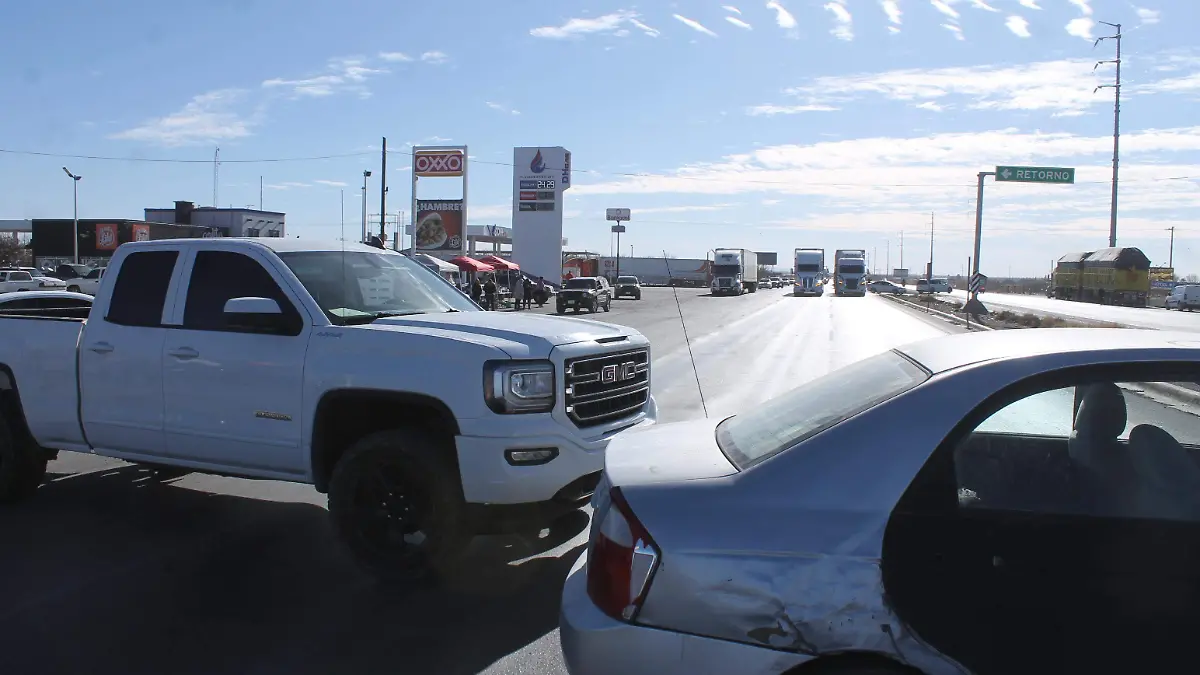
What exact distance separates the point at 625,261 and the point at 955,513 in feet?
492

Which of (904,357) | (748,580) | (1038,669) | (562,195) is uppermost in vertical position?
(562,195)

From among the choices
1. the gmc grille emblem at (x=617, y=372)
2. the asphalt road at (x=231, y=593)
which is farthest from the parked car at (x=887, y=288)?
the asphalt road at (x=231, y=593)

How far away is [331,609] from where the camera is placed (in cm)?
509

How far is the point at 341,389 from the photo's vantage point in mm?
5461

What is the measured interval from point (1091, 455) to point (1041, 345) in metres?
0.46

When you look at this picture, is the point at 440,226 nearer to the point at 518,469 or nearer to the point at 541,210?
the point at 541,210

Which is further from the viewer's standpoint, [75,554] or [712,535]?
[75,554]

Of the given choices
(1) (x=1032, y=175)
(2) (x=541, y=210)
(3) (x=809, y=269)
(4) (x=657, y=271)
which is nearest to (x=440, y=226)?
(2) (x=541, y=210)

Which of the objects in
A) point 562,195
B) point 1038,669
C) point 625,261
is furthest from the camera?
point 625,261

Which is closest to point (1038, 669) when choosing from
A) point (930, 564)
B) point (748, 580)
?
point (930, 564)

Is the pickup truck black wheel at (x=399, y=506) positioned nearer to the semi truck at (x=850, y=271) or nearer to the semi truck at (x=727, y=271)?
the semi truck at (x=727, y=271)

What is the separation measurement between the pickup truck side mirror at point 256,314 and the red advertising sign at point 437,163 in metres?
57.2

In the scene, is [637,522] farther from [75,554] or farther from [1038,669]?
[75,554]

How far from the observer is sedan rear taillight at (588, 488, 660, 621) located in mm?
2881
